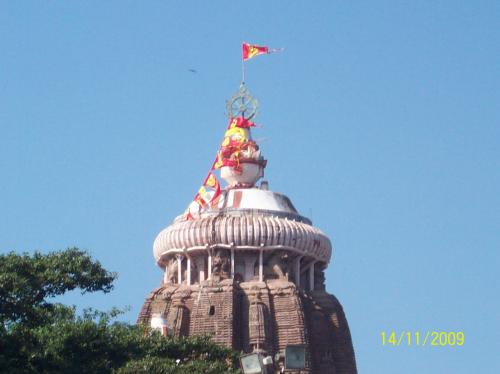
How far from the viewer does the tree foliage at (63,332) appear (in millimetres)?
45156

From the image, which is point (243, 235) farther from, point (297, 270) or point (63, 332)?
point (63, 332)

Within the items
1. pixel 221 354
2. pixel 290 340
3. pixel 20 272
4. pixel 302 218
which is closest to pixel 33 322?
pixel 20 272

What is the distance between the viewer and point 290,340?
2943 inches

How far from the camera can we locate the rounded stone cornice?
7706 centimetres

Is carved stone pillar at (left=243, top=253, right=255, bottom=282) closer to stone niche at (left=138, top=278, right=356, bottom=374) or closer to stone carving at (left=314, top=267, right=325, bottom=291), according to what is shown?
stone niche at (left=138, top=278, right=356, bottom=374)

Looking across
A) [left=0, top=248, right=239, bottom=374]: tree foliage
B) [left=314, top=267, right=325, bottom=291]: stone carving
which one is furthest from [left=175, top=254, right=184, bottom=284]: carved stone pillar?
[left=0, top=248, right=239, bottom=374]: tree foliage

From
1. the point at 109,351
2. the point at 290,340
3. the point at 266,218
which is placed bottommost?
the point at 109,351

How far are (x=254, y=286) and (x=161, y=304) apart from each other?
4860mm

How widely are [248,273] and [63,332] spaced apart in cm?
3245

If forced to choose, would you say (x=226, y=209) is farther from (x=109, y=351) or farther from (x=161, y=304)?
(x=109, y=351)

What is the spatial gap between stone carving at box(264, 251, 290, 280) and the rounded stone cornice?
69 centimetres

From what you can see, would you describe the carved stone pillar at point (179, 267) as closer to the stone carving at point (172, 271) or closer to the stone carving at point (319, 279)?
the stone carving at point (172, 271)

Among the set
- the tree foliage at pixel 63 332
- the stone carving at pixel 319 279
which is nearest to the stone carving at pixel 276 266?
the stone carving at pixel 319 279

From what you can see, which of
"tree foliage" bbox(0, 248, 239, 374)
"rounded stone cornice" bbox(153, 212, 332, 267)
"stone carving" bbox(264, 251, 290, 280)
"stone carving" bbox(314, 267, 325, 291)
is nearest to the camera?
"tree foliage" bbox(0, 248, 239, 374)
